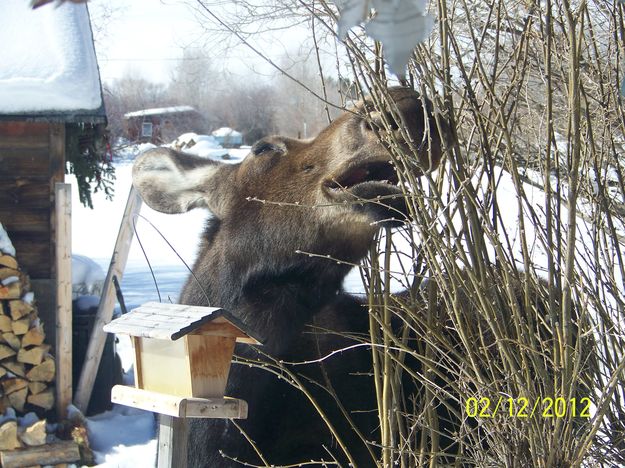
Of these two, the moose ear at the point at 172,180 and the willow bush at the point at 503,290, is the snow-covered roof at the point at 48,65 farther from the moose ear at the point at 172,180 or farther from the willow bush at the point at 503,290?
the willow bush at the point at 503,290

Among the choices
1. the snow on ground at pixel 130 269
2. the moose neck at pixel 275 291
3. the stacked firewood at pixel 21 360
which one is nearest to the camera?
the moose neck at pixel 275 291

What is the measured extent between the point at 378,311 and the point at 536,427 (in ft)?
2.79

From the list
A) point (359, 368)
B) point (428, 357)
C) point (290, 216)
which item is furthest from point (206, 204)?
point (428, 357)

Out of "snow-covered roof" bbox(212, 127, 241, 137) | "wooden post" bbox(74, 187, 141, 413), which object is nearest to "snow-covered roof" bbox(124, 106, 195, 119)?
"snow-covered roof" bbox(212, 127, 241, 137)

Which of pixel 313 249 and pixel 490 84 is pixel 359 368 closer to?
pixel 313 249

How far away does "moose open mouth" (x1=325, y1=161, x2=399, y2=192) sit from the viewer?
329 cm

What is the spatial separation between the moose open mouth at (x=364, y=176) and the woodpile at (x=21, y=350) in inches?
218

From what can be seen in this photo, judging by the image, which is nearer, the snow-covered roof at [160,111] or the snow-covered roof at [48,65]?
the snow-covered roof at [48,65]

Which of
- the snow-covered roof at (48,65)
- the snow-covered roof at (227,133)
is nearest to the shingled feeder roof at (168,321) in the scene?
the snow-covered roof at (48,65)

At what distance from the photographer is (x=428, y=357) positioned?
118 inches

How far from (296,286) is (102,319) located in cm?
561

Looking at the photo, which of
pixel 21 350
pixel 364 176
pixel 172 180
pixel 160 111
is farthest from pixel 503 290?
pixel 160 111

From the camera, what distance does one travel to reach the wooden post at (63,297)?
27.1ft

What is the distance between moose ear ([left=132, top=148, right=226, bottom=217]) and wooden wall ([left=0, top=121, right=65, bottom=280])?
4884 mm
